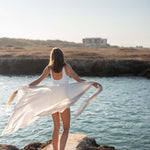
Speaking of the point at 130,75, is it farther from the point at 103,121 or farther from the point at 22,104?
the point at 22,104

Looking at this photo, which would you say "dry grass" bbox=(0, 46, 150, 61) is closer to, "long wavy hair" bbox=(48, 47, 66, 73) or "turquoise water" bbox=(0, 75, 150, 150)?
"turquoise water" bbox=(0, 75, 150, 150)

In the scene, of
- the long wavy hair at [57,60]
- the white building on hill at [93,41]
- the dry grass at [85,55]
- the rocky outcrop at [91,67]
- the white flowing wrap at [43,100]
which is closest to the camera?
the long wavy hair at [57,60]

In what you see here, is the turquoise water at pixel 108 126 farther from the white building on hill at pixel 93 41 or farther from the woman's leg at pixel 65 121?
the white building on hill at pixel 93 41

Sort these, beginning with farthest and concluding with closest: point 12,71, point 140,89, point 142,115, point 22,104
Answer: point 12,71
point 140,89
point 142,115
point 22,104

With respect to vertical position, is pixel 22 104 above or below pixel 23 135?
above

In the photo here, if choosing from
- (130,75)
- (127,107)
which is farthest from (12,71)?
(127,107)

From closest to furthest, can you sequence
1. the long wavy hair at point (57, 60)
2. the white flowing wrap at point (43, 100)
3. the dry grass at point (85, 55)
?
the long wavy hair at point (57, 60), the white flowing wrap at point (43, 100), the dry grass at point (85, 55)

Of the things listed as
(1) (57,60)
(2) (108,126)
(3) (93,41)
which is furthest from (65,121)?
(3) (93,41)

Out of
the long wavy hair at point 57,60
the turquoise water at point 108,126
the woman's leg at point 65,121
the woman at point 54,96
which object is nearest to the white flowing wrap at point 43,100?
the woman at point 54,96

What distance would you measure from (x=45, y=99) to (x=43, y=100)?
0.04 metres

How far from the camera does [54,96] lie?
183 inches

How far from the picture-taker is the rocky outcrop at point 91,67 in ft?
101

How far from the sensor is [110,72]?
30.9 metres

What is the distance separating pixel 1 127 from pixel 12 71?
23107 mm
